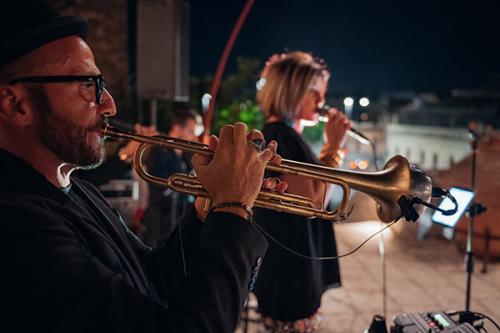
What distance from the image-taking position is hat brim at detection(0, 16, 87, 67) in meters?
1.10

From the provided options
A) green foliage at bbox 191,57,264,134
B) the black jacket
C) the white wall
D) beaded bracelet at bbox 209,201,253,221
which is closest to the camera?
the black jacket

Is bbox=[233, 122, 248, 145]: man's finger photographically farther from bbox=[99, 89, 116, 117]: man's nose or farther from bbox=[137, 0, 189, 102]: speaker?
bbox=[137, 0, 189, 102]: speaker

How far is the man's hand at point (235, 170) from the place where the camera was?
1225 mm

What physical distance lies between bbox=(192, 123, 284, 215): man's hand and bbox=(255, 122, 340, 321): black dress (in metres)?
1.00

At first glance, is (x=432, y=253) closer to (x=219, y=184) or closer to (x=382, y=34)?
(x=219, y=184)

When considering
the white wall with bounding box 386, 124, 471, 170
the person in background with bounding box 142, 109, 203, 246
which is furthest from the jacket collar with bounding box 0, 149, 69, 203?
the white wall with bounding box 386, 124, 471, 170

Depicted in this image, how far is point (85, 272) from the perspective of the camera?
1001 millimetres

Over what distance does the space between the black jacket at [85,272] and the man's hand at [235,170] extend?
0.25ft

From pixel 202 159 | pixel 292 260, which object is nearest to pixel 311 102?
pixel 292 260

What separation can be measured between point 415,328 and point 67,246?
1506 mm

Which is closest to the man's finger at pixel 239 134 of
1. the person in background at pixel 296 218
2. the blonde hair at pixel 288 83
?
the person in background at pixel 296 218

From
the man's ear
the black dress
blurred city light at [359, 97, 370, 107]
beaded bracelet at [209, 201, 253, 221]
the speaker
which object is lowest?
the black dress

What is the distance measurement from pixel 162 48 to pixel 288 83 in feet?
12.5

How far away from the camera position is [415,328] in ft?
6.05
